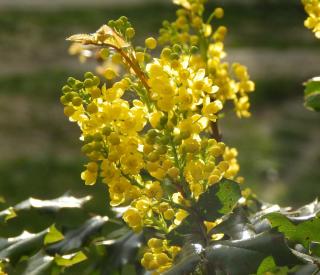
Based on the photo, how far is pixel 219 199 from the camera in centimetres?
116

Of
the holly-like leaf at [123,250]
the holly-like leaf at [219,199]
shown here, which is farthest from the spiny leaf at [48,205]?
the holly-like leaf at [219,199]

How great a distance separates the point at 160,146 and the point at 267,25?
12.0 m

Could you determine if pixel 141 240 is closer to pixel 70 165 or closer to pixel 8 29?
pixel 70 165

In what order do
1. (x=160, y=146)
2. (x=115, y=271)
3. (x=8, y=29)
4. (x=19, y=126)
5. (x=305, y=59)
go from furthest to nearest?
1. (x=8, y=29)
2. (x=305, y=59)
3. (x=19, y=126)
4. (x=115, y=271)
5. (x=160, y=146)

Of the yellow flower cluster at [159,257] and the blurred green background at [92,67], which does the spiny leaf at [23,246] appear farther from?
the blurred green background at [92,67]

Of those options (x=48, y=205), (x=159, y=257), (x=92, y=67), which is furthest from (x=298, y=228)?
(x=92, y=67)

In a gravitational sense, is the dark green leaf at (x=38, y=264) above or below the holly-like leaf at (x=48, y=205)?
below

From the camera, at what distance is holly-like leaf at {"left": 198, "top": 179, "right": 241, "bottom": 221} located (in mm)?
1155

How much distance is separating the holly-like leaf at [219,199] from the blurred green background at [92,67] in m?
4.16

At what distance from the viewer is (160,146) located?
1.13 m

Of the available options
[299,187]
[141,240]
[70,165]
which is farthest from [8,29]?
[141,240]

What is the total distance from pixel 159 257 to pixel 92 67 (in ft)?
29.0

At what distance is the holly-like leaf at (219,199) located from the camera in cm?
116

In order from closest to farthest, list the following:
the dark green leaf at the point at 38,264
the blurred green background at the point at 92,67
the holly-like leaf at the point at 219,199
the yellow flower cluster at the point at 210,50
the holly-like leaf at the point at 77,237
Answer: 1. the holly-like leaf at the point at 219,199
2. the dark green leaf at the point at 38,264
3. the holly-like leaf at the point at 77,237
4. the yellow flower cluster at the point at 210,50
5. the blurred green background at the point at 92,67
